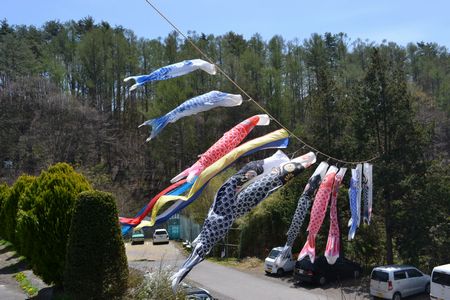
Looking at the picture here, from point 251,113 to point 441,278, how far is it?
32839 mm

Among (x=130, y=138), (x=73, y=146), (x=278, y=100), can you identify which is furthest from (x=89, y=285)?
(x=130, y=138)

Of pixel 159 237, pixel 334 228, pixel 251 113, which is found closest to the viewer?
pixel 334 228

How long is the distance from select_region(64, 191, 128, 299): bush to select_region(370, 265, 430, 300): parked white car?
12.1 m

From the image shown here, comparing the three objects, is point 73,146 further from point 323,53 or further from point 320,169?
point 320,169

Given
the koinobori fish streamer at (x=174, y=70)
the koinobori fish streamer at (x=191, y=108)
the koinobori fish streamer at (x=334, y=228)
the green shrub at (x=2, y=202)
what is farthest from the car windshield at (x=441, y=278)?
the green shrub at (x=2, y=202)

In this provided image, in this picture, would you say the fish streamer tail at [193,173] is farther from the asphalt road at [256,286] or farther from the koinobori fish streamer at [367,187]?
the asphalt road at [256,286]

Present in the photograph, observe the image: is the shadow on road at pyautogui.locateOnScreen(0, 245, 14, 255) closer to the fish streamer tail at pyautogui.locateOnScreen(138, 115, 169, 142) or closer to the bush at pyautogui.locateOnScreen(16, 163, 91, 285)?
the bush at pyautogui.locateOnScreen(16, 163, 91, 285)

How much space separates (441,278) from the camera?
52.9ft

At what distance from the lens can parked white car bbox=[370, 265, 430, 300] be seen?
18.4 m

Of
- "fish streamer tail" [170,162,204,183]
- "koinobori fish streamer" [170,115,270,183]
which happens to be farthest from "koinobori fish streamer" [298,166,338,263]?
"fish streamer tail" [170,162,204,183]

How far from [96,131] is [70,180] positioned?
33512mm

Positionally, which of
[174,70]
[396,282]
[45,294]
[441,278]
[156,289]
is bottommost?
[396,282]

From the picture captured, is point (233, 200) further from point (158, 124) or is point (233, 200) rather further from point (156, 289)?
point (156, 289)

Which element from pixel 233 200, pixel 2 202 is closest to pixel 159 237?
pixel 2 202
